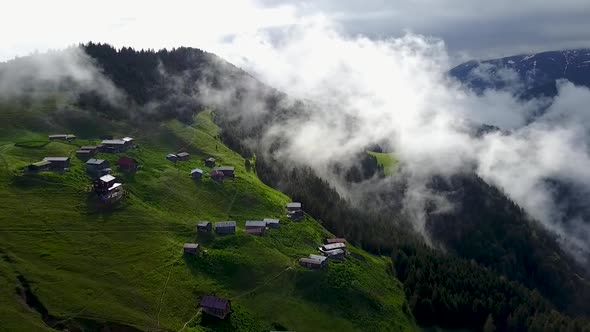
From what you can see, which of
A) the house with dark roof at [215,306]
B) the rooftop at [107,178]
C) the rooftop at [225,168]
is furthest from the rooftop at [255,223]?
the rooftop at [107,178]

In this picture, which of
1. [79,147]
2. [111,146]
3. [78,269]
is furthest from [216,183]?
[78,269]

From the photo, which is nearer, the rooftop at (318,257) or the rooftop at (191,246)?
the rooftop at (191,246)

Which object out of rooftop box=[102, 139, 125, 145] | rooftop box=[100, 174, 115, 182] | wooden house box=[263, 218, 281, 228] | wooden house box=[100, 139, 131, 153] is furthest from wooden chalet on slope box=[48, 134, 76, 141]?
wooden house box=[263, 218, 281, 228]

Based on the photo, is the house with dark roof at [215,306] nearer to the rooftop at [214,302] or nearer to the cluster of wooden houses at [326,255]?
the rooftop at [214,302]

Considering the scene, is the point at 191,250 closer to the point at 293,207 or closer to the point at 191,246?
the point at 191,246

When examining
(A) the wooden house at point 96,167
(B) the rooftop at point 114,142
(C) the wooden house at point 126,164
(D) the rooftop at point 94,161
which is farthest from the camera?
(B) the rooftop at point 114,142

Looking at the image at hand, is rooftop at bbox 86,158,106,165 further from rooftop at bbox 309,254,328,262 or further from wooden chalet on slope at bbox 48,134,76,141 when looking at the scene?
rooftop at bbox 309,254,328,262

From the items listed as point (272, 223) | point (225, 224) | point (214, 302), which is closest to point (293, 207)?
point (272, 223)
